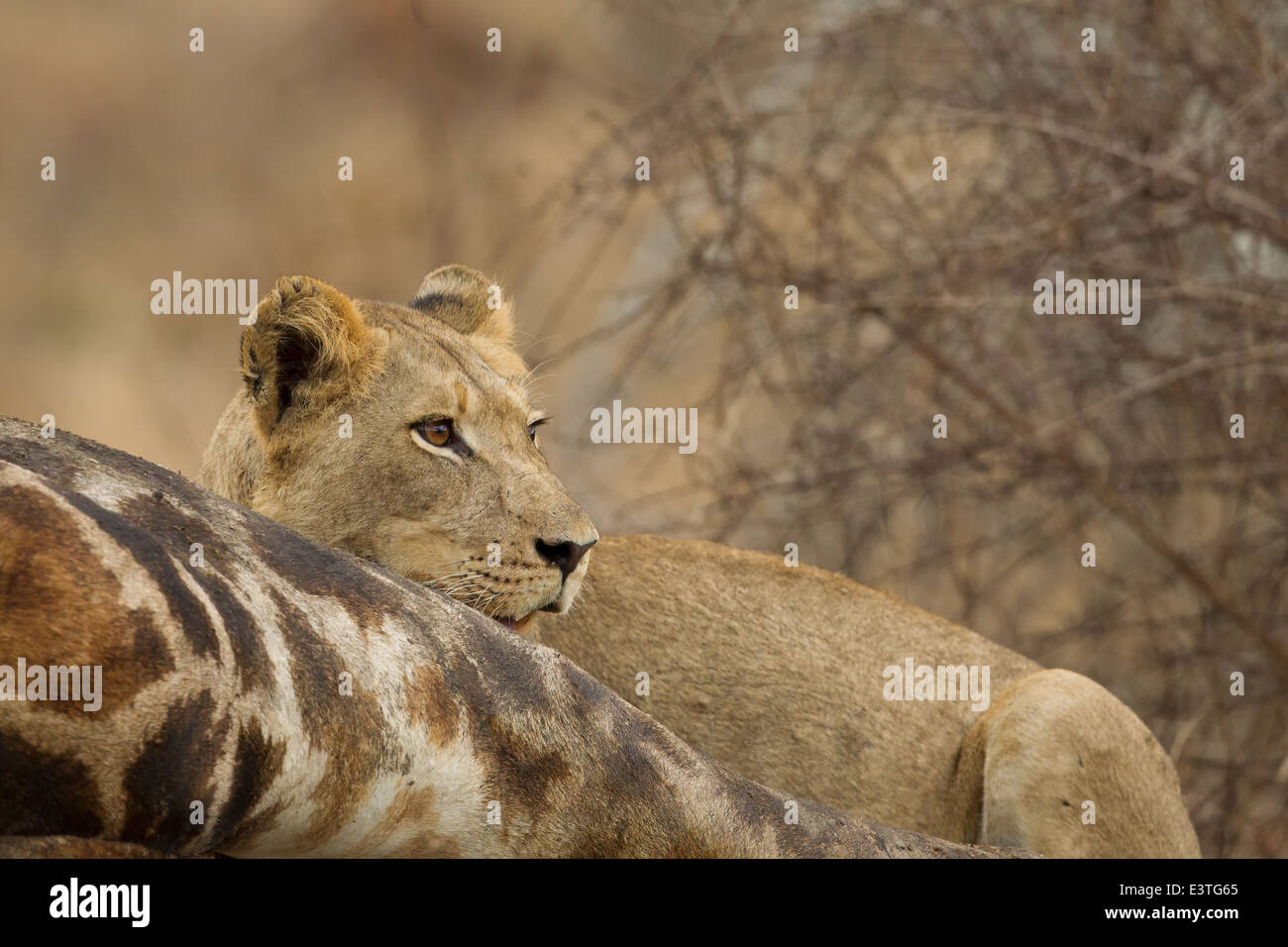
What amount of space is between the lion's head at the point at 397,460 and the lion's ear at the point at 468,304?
0.72 meters

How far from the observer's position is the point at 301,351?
3605 millimetres

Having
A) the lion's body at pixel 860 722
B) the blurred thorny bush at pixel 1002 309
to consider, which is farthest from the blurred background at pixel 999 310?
the lion's body at pixel 860 722

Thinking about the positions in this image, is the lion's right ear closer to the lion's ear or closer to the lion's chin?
the lion's chin

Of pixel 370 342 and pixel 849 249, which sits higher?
pixel 849 249

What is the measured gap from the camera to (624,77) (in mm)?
11750

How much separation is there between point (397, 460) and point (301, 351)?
38cm

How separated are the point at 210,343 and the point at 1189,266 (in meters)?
9.95

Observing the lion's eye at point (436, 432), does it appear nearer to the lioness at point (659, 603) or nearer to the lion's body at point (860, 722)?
the lioness at point (659, 603)

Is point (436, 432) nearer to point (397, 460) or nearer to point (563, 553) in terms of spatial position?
point (397, 460)

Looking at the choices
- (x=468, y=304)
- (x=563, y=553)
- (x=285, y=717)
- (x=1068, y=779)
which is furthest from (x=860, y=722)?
(x=285, y=717)

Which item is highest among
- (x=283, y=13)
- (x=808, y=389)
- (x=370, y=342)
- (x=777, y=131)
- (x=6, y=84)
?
(x=283, y=13)

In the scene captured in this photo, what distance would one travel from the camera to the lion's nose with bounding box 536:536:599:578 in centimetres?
337
